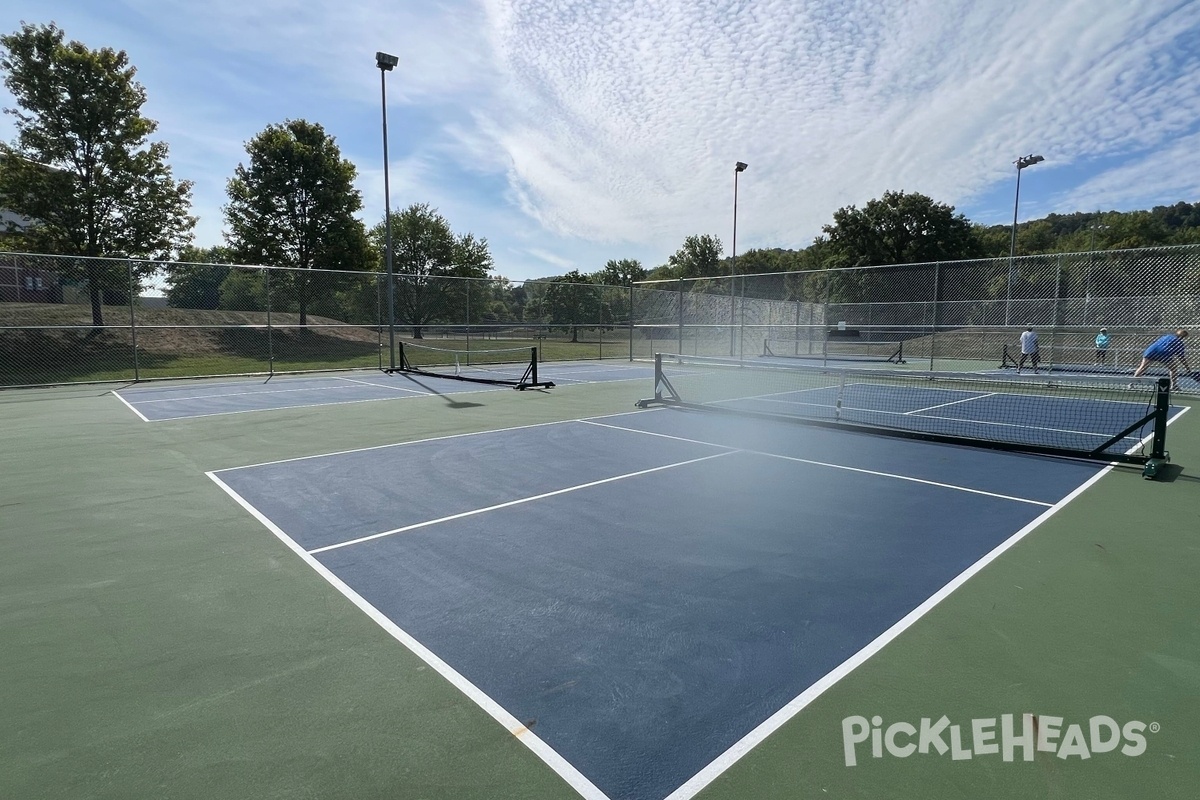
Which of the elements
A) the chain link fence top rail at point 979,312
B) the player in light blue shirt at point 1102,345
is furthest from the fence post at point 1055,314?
the player in light blue shirt at point 1102,345

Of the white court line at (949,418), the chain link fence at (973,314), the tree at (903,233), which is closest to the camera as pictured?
the white court line at (949,418)

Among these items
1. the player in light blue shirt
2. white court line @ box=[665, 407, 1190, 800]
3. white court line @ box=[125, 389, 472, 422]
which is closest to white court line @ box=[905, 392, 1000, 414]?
white court line @ box=[665, 407, 1190, 800]

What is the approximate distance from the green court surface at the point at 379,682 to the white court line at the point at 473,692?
0.05 m

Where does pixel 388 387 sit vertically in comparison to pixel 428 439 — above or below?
above

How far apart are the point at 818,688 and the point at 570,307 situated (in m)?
27.7

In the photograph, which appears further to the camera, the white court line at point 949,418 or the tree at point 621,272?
the tree at point 621,272

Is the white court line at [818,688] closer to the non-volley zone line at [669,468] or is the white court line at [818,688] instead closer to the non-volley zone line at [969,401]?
the non-volley zone line at [669,468]

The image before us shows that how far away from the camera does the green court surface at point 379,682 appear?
96.1 inches

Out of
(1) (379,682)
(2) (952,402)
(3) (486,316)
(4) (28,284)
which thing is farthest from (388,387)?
(2) (952,402)

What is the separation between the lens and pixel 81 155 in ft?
77.9

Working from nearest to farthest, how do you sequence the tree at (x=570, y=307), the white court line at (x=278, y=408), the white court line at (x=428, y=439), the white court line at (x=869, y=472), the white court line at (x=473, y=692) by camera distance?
1. the white court line at (x=473, y=692)
2. the white court line at (x=869, y=472)
3. the white court line at (x=428, y=439)
4. the white court line at (x=278, y=408)
5. the tree at (x=570, y=307)

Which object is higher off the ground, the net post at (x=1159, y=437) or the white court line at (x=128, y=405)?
the net post at (x=1159, y=437)

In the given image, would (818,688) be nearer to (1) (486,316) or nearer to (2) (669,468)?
(2) (669,468)

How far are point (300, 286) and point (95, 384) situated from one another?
8.28 m
